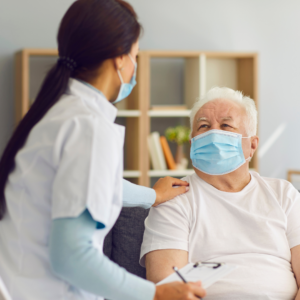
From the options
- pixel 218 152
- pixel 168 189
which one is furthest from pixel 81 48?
→ pixel 218 152

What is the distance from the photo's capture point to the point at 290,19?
3.69 m

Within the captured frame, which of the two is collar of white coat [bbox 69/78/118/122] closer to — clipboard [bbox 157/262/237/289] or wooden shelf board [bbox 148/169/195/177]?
clipboard [bbox 157/262/237/289]

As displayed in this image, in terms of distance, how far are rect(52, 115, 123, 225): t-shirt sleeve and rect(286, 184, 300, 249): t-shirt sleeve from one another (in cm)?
89

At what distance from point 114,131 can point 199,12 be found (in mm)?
3091

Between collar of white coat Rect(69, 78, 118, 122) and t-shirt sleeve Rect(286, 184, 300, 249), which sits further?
t-shirt sleeve Rect(286, 184, 300, 249)

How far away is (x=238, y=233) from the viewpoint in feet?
4.51

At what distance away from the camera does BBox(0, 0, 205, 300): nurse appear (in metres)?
0.73

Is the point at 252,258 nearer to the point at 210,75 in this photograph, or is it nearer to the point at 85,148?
the point at 85,148

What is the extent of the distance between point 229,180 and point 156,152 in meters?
1.62

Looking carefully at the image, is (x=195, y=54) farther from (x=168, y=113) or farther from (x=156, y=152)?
(x=156, y=152)

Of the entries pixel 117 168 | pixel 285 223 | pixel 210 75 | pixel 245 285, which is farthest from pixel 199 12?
pixel 117 168

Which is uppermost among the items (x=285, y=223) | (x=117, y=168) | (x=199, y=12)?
(x=199, y=12)

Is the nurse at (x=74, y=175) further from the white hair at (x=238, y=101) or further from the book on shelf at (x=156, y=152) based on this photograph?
the book on shelf at (x=156, y=152)

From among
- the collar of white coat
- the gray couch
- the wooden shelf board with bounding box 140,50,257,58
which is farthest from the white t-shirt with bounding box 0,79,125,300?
the wooden shelf board with bounding box 140,50,257,58
